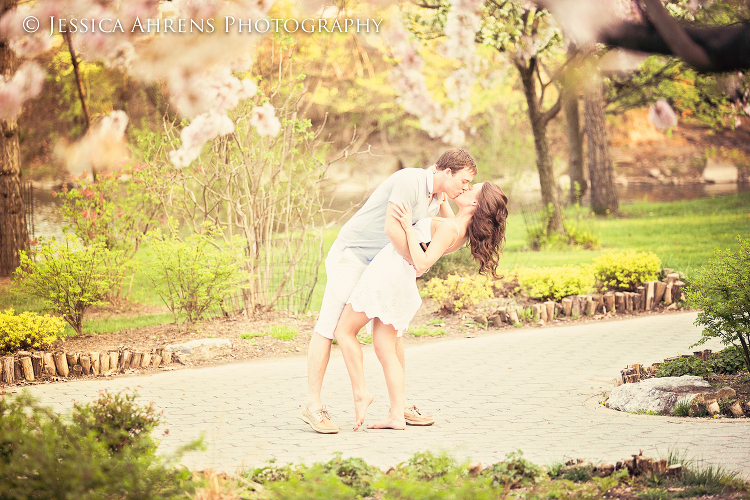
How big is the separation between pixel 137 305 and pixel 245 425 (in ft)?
21.1

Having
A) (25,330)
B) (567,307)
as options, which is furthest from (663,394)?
(25,330)

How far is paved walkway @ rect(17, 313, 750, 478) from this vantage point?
13.3 ft

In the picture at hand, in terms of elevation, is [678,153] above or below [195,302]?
above

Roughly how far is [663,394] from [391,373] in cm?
179

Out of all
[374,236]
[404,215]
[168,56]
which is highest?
[168,56]

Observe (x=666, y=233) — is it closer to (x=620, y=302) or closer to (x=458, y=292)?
(x=620, y=302)

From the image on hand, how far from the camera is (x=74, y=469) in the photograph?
2768 millimetres

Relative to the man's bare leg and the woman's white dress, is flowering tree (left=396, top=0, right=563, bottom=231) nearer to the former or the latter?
the woman's white dress

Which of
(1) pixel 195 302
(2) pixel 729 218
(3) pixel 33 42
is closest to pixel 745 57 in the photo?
(1) pixel 195 302

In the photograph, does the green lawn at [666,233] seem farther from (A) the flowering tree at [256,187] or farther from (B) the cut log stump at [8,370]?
(B) the cut log stump at [8,370]

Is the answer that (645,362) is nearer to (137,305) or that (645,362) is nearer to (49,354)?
(49,354)

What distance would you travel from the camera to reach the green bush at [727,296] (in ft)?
16.2

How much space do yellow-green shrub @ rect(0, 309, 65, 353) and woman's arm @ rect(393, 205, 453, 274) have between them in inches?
152

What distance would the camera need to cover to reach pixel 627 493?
10.8ft
